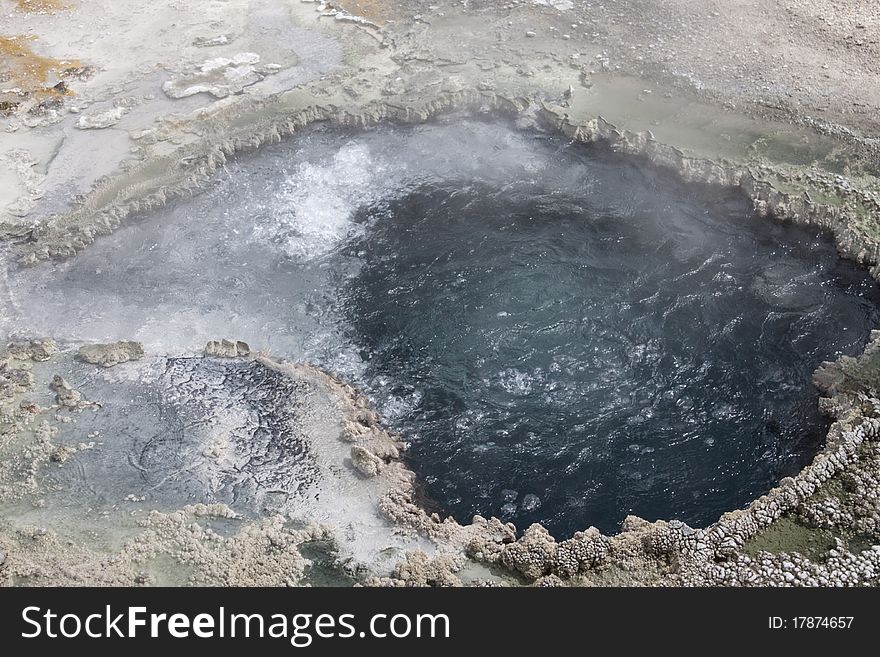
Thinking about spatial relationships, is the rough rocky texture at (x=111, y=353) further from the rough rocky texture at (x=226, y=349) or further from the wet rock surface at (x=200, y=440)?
the rough rocky texture at (x=226, y=349)

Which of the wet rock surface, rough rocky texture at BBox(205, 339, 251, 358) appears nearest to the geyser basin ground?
rough rocky texture at BBox(205, 339, 251, 358)

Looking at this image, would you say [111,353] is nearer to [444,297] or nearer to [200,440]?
[200,440]

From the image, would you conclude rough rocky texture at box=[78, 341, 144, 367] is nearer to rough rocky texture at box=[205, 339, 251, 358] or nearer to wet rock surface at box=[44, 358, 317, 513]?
wet rock surface at box=[44, 358, 317, 513]

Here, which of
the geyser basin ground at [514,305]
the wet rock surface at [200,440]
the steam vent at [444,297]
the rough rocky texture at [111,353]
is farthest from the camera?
the rough rocky texture at [111,353]

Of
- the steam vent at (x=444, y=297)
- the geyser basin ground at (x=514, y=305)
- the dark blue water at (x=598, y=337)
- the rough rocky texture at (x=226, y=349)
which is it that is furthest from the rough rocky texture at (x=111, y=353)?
the dark blue water at (x=598, y=337)
